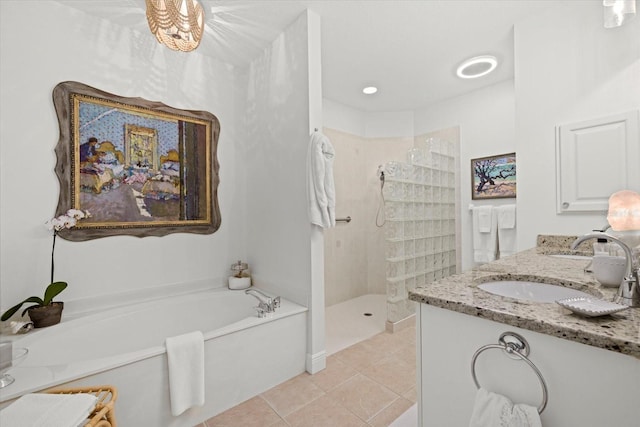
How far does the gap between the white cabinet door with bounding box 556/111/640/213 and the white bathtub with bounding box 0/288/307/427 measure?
2.01 m

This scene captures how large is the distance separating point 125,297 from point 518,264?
2.63 metres

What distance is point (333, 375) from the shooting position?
1.94 metres

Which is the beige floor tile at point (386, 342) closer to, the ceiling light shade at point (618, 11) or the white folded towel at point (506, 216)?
the white folded towel at point (506, 216)

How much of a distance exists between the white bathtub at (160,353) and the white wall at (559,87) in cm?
189

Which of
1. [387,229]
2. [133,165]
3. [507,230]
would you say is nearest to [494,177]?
[507,230]

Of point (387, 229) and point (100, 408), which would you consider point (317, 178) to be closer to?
point (387, 229)

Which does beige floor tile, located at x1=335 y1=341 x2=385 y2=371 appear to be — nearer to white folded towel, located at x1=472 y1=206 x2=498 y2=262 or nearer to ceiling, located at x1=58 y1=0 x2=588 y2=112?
white folded towel, located at x1=472 y1=206 x2=498 y2=262

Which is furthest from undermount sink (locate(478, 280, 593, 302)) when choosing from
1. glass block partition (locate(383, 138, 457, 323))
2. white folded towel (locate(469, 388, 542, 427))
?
glass block partition (locate(383, 138, 457, 323))

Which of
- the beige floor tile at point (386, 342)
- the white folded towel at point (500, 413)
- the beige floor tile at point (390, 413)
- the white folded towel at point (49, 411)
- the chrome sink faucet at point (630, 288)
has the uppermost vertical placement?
the chrome sink faucet at point (630, 288)

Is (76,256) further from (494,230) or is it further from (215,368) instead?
(494,230)

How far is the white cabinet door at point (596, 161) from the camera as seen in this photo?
157 cm

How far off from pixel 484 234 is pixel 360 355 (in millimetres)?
1911

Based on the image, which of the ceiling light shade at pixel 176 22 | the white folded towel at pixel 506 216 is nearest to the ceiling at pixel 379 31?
the ceiling light shade at pixel 176 22

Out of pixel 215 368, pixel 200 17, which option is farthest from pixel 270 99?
pixel 215 368
